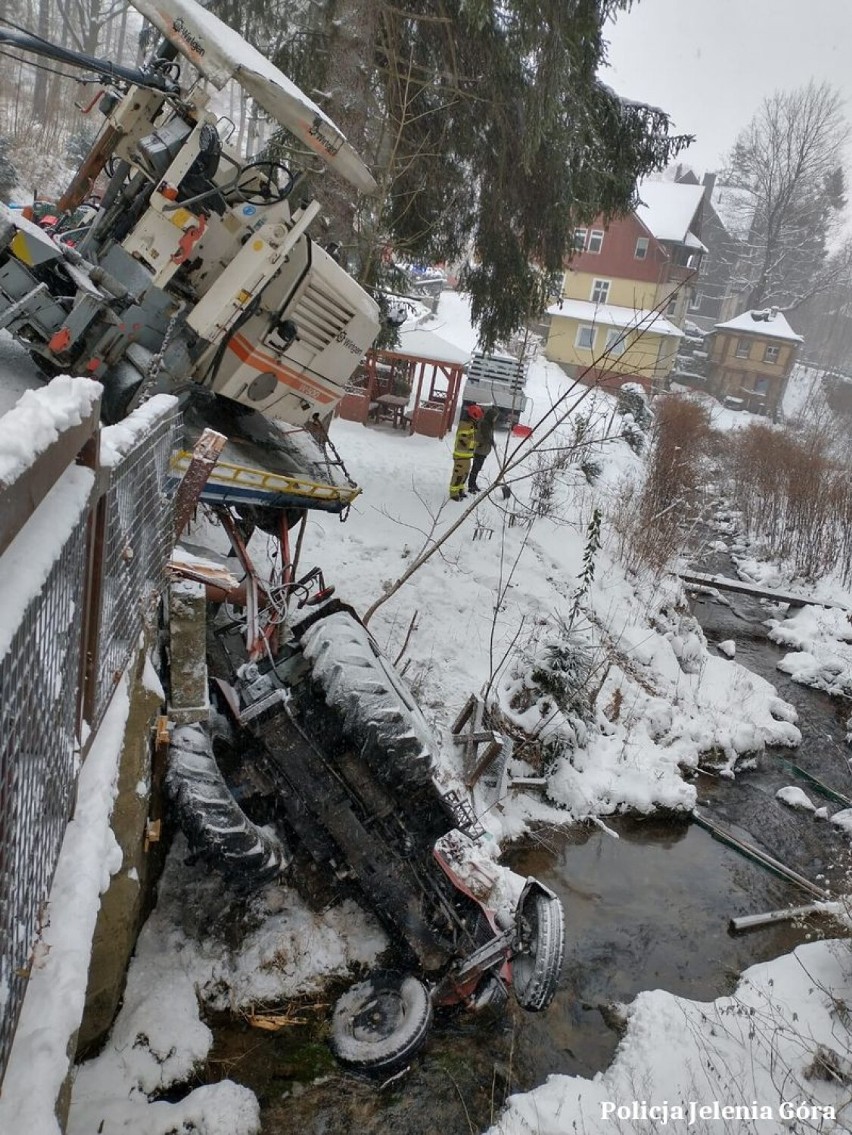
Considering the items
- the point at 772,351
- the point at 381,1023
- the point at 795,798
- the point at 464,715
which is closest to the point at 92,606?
the point at 381,1023

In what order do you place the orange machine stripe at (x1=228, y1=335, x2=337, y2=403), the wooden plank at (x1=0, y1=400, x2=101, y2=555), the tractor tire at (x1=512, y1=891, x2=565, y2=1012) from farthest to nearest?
1. the orange machine stripe at (x1=228, y1=335, x2=337, y2=403)
2. the tractor tire at (x1=512, y1=891, x2=565, y2=1012)
3. the wooden plank at (x1=0, y1=400, x2=101, y2=555)

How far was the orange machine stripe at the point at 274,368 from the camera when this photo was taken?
6.64 metres

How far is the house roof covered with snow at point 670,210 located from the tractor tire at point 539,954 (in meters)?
35.3

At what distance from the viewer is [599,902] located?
6.52 m

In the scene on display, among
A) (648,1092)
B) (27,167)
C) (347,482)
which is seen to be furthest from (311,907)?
(27,167)

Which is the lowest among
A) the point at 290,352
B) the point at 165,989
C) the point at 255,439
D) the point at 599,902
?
the point at 599,902

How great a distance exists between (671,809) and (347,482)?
4821 millimetres

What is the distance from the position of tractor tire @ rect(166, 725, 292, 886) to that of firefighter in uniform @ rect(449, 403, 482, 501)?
795 centimetres

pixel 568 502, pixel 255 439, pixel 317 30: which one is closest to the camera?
pixel 255 439

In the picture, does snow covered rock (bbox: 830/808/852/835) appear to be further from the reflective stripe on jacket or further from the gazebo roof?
the gazebo roof

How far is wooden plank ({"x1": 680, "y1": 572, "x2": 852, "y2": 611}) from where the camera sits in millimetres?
14016

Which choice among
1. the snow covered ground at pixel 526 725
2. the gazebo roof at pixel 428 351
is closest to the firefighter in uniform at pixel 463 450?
the snow covered ground at pixel 526 725

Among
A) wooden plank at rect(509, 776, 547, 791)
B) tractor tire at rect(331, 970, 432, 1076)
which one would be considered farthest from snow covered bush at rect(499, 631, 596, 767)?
tractor tire at rect(331, 970, 432, 1076)

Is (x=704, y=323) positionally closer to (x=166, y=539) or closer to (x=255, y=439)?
(x=255, y=439)
